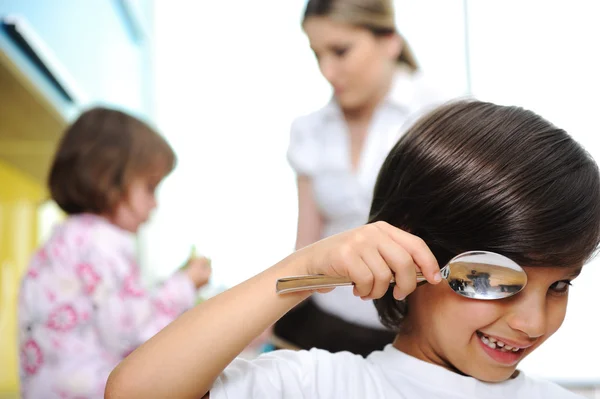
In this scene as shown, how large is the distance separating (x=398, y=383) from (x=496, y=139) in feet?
0.96

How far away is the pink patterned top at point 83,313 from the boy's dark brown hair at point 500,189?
0.72 meters

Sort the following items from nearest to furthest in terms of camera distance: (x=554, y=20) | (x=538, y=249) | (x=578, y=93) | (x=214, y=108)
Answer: (x=538, y=249), (x=578, y=93), (x=554, y=20), (x=214, y=108)

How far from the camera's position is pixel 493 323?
28.0 inches

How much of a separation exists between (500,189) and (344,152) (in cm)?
62

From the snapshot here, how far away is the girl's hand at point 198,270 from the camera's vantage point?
144cm

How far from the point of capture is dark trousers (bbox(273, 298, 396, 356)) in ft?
3.56

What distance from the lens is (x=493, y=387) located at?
0.78 m

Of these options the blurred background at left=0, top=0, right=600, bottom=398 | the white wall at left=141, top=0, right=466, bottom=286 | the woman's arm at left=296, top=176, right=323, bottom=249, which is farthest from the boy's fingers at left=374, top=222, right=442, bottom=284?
the white wall at left=141, top=0, right=466, bottom=286

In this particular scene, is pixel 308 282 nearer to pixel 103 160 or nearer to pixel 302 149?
pixel 302 149

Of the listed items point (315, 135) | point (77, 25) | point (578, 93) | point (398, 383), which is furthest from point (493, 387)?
point (578, 93)

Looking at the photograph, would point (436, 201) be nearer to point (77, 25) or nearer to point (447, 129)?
point (447, 129)

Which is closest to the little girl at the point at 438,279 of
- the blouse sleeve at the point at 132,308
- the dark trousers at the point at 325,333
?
the dark trousers at the point at 325,333

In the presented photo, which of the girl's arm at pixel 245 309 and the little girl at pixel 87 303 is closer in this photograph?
the girl's arm at pixel 245 309

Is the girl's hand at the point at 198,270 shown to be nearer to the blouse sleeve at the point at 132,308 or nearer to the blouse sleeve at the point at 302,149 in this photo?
the blouse sleeve at the point at 132,308
